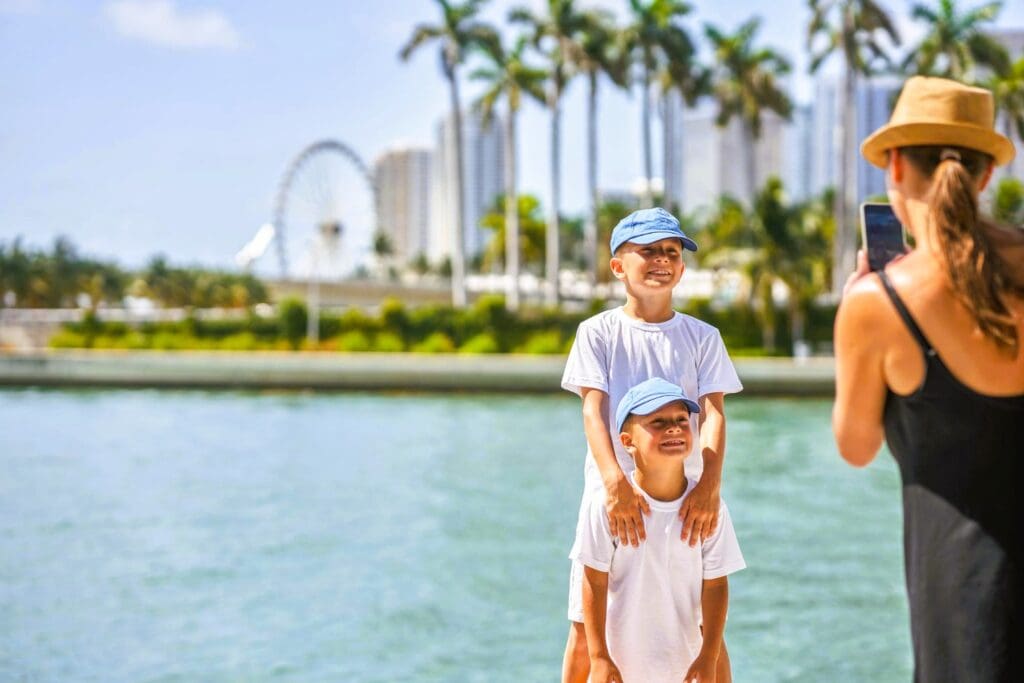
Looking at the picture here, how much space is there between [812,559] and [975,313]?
873cm

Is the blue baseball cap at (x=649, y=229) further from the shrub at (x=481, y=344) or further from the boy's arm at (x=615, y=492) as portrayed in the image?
the shrub at (x=481, y=344)

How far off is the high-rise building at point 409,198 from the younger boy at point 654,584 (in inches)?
5482

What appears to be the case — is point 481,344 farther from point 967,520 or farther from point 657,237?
point 967,520

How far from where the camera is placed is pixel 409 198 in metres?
144

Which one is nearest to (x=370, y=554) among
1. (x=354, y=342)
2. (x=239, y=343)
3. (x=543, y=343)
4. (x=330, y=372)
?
(x=330, y=372)

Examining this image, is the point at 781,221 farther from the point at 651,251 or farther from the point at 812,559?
the point at 651,251

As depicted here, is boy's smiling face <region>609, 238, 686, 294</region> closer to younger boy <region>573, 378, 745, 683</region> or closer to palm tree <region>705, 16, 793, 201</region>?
younger boy <region>573, 378, 745, 683</region>

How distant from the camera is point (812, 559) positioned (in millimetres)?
10164

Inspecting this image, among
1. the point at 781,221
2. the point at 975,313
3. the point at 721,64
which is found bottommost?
the point at 975,313

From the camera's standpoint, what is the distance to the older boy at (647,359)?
2670mm

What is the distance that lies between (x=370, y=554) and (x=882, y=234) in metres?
9.05

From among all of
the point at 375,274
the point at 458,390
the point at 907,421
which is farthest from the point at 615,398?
the point at 375,274

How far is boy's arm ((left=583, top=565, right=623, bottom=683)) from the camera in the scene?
8.67 feet

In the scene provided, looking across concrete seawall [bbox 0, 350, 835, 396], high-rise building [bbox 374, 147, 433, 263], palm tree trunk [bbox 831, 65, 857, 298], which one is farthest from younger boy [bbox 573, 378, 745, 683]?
high-rise building [bbox 374, 147, 433, 263]
